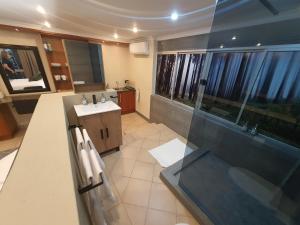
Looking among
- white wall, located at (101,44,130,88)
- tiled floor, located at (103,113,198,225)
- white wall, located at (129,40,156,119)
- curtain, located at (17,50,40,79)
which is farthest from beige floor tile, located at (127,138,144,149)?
curtain, located at (17,50,40,79)

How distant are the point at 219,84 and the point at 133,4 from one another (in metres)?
1.81

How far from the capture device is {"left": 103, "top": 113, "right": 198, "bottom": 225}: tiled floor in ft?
4.69

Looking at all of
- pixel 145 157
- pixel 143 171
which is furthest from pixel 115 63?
pixel 143 171

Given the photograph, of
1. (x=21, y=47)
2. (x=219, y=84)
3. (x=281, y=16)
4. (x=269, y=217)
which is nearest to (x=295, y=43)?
(x=281, y=16)

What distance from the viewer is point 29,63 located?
107 inches

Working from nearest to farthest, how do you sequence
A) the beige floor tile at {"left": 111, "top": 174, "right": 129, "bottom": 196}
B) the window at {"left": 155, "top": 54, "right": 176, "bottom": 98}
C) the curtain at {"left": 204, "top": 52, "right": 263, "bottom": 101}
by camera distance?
the beige floor tile at {"left": 111, "top": 174, "right": 129, "bottom": 196}, the curtain at {"left": 204, "top": 52, "right": 263, "bottom": 101}, the window at {"left": 155, "top": 54, "right": 176, "bottom": 98}

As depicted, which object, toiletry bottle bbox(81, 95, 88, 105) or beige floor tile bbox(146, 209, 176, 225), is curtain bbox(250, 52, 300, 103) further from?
toiletry bottle bbox(81, 95, 88, 105)

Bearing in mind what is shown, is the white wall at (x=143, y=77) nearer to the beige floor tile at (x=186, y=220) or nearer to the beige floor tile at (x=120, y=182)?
the beige floor tile at (x=120, y=182)

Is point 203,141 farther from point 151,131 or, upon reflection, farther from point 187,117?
point 151,131

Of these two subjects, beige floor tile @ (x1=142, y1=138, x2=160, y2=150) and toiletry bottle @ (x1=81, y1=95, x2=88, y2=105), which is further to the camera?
beige floor tile @ (x1=142, y1=138, x2=160, y2=150)

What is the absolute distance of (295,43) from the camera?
4.65ft

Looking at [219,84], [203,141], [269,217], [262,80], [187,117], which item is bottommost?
[269,217]

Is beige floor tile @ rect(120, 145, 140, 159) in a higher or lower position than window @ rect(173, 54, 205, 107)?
lower

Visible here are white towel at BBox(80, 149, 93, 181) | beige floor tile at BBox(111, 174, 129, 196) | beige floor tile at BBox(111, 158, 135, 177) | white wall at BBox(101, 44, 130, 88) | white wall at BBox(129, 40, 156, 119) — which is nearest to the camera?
white towel at BBox(80, 149, 93, 181)
